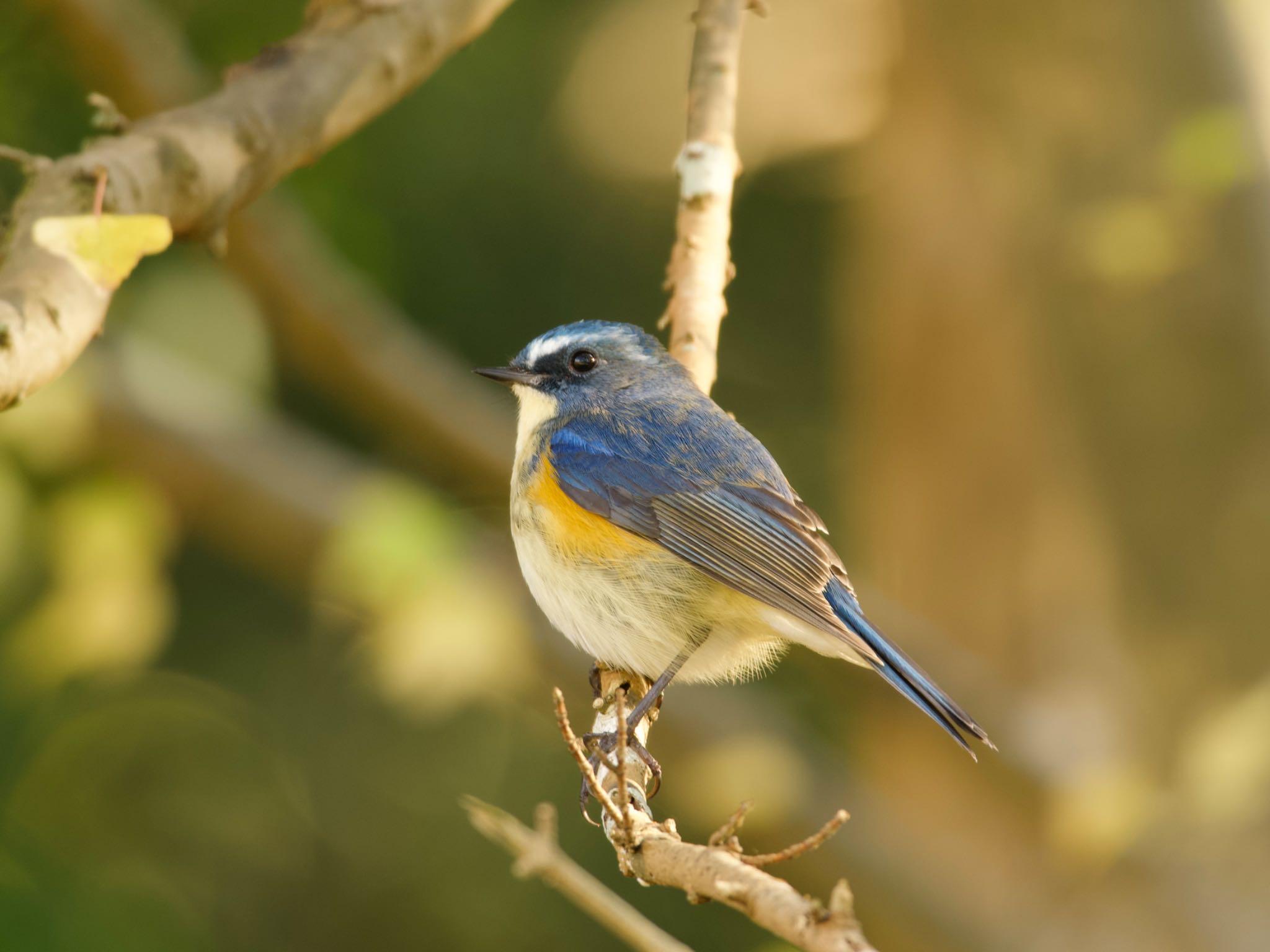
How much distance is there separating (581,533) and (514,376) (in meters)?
0.64

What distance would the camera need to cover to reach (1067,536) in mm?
5695

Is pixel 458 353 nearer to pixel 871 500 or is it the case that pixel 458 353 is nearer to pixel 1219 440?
pixel 871 500

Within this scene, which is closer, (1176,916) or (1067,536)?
(1176,916)

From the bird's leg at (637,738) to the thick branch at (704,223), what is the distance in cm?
68

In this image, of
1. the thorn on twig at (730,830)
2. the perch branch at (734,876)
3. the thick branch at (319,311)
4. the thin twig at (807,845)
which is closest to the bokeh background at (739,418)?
the thick branch at (319,311)

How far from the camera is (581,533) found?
121 inches

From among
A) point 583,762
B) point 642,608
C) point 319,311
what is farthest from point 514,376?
point 319,311

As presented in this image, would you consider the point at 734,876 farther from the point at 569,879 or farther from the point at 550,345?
the point at 550,345

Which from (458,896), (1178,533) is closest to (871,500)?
(1178,533)

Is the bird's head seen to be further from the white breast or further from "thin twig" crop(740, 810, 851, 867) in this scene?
"thin twig" crop(740, 810, 851, 867)

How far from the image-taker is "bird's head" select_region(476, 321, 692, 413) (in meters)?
3.53

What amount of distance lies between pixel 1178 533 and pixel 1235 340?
31.7 inches

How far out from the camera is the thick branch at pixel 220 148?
191 cm

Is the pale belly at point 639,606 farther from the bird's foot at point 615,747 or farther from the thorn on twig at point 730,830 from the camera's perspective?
the thorn on twig at point 730,830
